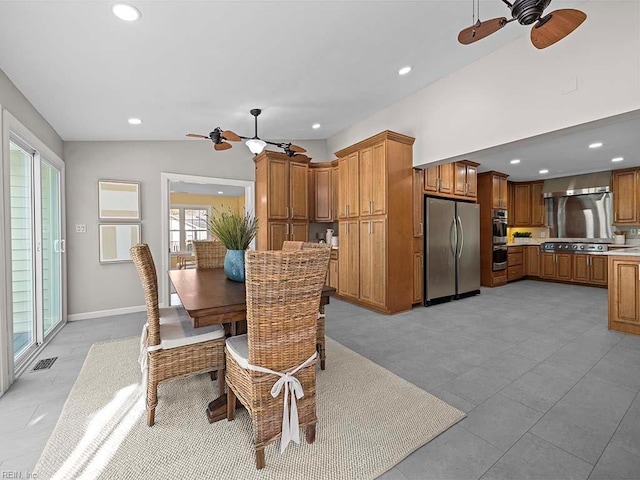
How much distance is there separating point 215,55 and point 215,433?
2.81 meters

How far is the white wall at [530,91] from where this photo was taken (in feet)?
7.36

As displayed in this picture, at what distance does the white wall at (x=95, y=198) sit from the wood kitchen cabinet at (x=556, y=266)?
24.6ft

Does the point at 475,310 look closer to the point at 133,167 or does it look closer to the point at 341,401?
the point at 341,401

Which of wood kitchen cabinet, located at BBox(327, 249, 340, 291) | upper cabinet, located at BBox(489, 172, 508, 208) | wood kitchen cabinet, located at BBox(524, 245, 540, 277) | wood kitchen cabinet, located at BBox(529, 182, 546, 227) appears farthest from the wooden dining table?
wood kitchen cabinet, located at BBox(529, 182, 546, 227)

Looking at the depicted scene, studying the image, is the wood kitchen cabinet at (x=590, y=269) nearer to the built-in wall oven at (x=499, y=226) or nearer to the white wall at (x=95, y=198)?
the built-in wall oven at (x=499, y=226)

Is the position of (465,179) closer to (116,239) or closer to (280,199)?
(280,199)

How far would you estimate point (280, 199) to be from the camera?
4953 mm

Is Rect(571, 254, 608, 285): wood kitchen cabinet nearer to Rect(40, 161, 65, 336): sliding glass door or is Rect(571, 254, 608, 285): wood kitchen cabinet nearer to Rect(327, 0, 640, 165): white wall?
Rect(327, 0, 640, 165): white wall

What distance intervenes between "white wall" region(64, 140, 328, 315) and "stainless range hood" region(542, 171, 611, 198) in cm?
754

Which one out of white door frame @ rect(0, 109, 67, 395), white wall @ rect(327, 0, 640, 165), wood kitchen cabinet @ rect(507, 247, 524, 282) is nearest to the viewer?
white door frame @ rect(0, 109, 67, 395)

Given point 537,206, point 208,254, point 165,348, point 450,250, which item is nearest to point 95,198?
point 208,254

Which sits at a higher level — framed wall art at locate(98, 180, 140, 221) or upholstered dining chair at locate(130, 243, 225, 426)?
framed wall art at locate(98, 180, 140, 221)

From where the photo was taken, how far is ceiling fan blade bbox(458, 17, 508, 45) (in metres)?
1.65

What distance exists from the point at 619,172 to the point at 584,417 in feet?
20.9
